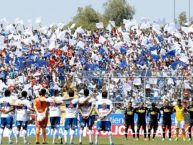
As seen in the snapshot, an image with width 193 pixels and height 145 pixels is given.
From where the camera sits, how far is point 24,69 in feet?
173

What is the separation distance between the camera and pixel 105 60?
2124 inches

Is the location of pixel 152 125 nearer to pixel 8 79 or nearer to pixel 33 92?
pixel 33 92

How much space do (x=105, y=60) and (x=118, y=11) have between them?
2575 inches

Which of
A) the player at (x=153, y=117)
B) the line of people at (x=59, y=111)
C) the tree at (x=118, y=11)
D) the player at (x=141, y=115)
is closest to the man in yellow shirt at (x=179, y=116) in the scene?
the player at (x=153, y=117)

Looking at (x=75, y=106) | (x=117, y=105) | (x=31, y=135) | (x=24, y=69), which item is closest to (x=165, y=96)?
(x=117, y=105)

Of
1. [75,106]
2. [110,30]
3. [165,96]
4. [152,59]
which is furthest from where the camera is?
[110,30]

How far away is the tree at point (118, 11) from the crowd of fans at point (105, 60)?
180 ft

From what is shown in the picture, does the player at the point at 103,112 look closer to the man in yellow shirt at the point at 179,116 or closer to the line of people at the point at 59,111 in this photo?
the line of people at the point at 59,111

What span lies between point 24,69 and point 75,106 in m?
21.4

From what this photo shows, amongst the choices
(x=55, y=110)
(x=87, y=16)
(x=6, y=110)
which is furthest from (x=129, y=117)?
(x=87, y=16)

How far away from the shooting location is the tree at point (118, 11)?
389 feet

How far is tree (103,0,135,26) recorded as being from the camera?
389 ft

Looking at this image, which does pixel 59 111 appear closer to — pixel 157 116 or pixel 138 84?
pixel 157 116

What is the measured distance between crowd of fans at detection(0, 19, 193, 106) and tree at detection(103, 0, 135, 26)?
54.8 metres
